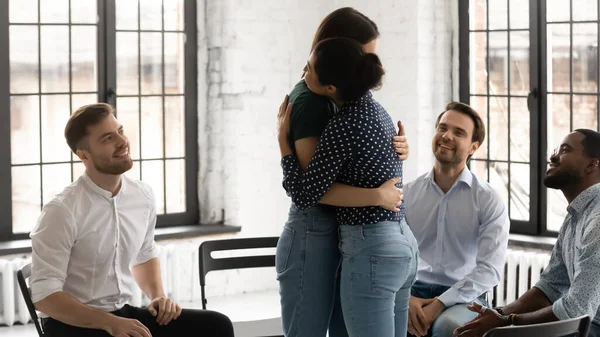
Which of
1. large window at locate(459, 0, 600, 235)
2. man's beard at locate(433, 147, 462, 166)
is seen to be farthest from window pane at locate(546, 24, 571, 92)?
man's beard at locate(433, 147, 462, 166)

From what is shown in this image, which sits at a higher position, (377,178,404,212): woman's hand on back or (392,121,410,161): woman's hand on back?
(392,121,410,161): woman's hand on back

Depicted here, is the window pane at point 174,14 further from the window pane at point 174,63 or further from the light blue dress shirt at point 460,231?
the light blue dress shirt at point 460,231

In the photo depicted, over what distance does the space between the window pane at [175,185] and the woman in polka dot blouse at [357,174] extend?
321cm

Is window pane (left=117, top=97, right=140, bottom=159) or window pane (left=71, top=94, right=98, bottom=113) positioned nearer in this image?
window pane (left=71, top=94, right=98, bottom=113)

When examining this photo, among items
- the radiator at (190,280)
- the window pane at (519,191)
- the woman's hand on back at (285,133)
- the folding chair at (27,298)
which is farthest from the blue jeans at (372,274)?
the window pane at (519,191)

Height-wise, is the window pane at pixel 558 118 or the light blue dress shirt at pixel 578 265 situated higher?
the window pane at pixel 558 118

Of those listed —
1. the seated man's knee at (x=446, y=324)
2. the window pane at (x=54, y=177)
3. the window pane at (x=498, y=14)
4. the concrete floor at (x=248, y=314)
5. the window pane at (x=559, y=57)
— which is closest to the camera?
the seated man's knee at (x=446, y=324)

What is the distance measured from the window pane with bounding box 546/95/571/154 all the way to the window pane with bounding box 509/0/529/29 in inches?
18.0

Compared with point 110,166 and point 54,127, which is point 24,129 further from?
point 110,166

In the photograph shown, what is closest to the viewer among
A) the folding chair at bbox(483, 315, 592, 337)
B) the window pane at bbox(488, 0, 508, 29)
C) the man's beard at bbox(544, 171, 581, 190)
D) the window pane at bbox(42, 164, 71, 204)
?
the folding chair at bbox(483, 315, 592, 337)

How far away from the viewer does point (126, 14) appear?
19.3ft

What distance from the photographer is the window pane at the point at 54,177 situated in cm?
567

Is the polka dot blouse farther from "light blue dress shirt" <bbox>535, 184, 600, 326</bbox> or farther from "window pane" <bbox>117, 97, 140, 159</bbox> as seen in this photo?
"window pane" <bbox>117, 97, 140, 159</bbox>

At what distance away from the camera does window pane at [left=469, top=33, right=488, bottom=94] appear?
595 cm
